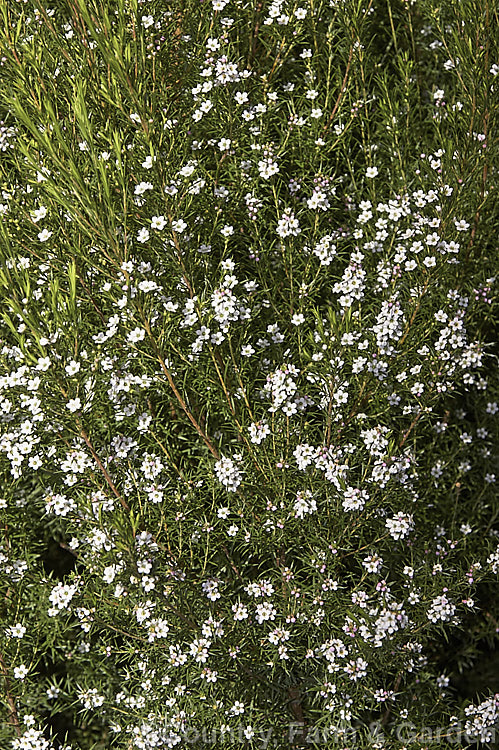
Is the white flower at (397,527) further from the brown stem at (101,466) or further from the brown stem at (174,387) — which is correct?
the brown stem at (101,466)

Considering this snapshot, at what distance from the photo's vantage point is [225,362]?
2.41 metres

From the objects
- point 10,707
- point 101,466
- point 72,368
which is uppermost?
point 72,368

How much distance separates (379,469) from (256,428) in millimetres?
406

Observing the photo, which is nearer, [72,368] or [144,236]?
[72,368]

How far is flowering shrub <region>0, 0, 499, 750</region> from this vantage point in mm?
2195

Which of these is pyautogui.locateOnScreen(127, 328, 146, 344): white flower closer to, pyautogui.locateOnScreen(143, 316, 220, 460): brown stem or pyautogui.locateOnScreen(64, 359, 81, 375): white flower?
pyautogui.locateOnScreen(143, 316, 220, 460): brown stem

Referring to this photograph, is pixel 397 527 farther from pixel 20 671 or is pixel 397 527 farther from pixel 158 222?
pixel 20 671

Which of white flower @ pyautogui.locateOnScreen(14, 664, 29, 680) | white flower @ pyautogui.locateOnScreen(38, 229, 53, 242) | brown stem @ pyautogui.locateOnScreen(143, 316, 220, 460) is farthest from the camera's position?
white flower @ pyautogui.locateOnScreen(14, 664, 29, 680)

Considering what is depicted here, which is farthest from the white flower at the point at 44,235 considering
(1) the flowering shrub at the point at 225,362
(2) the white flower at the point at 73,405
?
(2) the white flower at the point at 73,405

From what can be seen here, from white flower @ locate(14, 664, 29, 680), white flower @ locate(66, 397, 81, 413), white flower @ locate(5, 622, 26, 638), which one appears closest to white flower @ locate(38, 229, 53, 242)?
white flower @ locate(66, 397, 81, 413)

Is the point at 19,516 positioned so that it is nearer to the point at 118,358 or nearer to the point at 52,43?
the point at 118,358

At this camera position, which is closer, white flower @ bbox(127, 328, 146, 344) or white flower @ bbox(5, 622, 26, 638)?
white flower @ bbox(127, 328, 146, 344)

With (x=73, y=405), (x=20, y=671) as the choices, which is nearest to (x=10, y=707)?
(x=20, y=671)

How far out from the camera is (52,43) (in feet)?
8.82
